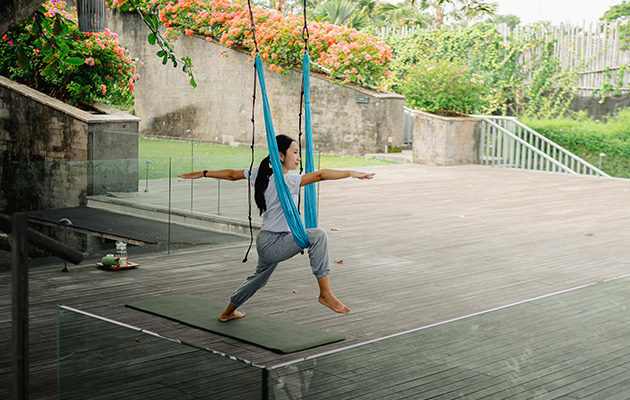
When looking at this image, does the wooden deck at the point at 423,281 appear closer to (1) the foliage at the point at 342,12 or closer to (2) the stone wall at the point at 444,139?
(2) the stone wall at the point at 444,139

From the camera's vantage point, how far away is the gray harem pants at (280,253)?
210 inches

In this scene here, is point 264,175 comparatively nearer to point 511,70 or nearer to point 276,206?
point 276,206

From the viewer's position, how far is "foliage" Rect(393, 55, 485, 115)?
60.2 ft

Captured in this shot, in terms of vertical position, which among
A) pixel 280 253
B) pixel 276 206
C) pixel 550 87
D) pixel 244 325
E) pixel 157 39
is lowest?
pixel 244 325

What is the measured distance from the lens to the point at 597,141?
1733cm

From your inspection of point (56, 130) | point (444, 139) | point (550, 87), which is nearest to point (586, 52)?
point (550, 87)

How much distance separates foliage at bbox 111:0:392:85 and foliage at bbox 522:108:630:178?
447cm

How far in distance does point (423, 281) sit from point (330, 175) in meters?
2.72

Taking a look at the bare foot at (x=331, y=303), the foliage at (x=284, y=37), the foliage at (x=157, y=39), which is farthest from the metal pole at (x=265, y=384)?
the foliage at (x=284, y=37)

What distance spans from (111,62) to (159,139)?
9677 millimetres

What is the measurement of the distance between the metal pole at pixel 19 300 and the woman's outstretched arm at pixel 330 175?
2.24 meters

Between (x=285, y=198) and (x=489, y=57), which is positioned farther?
(x=489, y=57)

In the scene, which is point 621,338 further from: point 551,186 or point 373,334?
point 551,186

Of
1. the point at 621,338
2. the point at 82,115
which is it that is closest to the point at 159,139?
the point at 82,115
